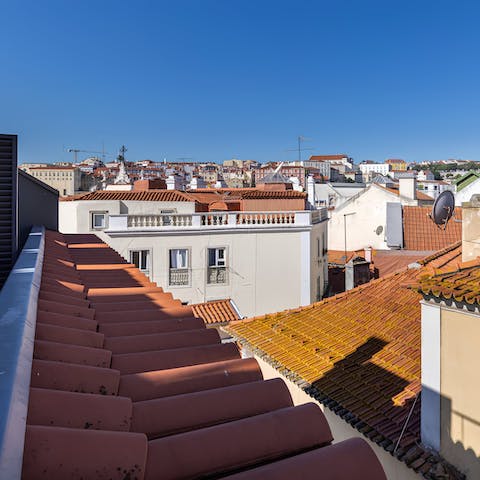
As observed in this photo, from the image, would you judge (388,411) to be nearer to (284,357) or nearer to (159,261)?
(284,357)

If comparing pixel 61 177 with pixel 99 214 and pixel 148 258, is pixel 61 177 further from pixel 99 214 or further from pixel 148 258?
pixel 148 258

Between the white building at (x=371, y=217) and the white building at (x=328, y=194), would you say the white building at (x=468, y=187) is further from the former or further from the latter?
the white building at (x=328, y=194)

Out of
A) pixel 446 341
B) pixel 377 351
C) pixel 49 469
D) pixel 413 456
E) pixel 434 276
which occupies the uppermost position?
pixel 434 276

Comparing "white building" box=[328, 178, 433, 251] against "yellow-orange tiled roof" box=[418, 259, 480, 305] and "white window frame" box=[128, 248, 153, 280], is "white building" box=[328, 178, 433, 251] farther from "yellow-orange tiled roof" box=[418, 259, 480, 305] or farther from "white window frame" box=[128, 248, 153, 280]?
"yellow-orange tiled roof" box=[418, 259, 480, 305]

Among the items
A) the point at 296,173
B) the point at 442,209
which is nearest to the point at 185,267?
the point at 442,209

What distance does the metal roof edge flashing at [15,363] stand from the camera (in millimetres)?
1190

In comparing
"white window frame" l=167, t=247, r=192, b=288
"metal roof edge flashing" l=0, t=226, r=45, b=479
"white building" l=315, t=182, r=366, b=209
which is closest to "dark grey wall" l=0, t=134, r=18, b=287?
"metal roof edge flashing" l=0, t=226, r=45, b=479

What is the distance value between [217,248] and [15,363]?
1655cm

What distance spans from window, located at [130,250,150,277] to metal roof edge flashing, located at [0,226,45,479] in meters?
14.3

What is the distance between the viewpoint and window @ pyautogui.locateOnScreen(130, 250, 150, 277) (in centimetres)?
1736

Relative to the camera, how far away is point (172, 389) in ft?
7.48

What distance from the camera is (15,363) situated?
1.67 meters

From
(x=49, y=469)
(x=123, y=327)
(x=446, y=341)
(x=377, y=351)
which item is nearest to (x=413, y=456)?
(x=446, y=341)

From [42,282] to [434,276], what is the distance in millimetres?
3898
